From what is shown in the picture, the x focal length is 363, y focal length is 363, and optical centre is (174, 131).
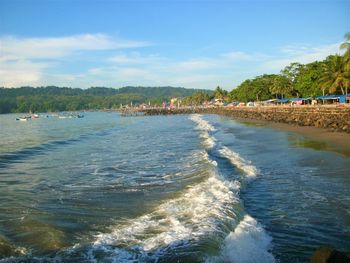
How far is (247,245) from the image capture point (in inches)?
288

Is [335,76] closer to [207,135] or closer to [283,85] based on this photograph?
[207,135]

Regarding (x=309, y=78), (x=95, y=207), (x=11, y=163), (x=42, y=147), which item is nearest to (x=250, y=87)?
(x=309, y=78)

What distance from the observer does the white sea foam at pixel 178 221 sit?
7773 millimetres

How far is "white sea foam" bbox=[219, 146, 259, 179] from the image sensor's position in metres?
14.9

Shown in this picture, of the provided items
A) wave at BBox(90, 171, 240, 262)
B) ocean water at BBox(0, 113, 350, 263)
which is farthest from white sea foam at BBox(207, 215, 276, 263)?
wave at BBox(90, 171, 240, 262)

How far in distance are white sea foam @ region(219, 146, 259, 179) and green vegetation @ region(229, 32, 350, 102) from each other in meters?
28.8

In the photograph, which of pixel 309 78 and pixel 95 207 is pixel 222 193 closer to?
pixel 95 207

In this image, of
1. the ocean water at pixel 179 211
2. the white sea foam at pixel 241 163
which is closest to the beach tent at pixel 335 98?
the white sea foam at pixel 241 163

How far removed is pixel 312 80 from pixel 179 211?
6411 centimetres

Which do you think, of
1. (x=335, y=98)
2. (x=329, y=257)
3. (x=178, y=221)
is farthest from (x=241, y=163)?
(x=335, y=98)

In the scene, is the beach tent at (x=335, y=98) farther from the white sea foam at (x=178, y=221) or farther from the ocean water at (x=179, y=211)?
the white sea foam at (x=178, y=221)

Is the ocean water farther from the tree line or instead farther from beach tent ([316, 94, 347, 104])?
beach tent ([316, 94, 347, 104])

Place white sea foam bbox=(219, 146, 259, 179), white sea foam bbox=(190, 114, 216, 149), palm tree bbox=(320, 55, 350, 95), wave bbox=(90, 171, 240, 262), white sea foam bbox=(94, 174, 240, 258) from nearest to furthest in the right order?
wave bbox=(90, 171, 240, 262) → white sea foam bbox=(94, 174, 240, 258) → white sea foam bbox=(219, 146, 259, 179) → white sea foam bbox=(190, 114, 216, 149) → palm tree bbox=(320, 55, 350, 95)

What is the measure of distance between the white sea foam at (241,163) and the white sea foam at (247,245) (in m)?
6.05
